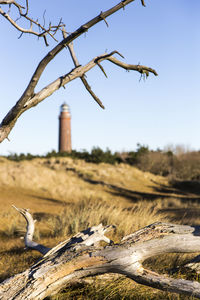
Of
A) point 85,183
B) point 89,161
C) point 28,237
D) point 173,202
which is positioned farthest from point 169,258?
point 89,161

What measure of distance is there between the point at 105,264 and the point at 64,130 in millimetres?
30600

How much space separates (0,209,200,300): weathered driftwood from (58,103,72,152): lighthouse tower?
98.2 feet

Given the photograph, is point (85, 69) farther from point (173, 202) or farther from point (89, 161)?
point (89, 161)

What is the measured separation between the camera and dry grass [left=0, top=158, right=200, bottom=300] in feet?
11.8

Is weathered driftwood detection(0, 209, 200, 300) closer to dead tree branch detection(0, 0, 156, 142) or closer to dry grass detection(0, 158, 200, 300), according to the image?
dry grass detection(0, 158, 200, 300)

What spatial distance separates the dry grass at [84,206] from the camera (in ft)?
11.8

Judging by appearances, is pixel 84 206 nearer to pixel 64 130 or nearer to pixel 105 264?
pixel 105 264

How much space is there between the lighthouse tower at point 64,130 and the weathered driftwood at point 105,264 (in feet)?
98.2

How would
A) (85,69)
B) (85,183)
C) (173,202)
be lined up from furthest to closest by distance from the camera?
(85,183) < (173,202) < (85,69)

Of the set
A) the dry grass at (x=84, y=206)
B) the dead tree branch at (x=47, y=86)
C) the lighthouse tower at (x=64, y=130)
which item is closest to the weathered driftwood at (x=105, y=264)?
the dry grass at (x=84, y=206)

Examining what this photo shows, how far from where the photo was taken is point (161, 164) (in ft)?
85.2

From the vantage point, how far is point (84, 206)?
881 centimetres

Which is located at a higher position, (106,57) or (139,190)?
(106,57)

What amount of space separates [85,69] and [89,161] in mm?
22158
